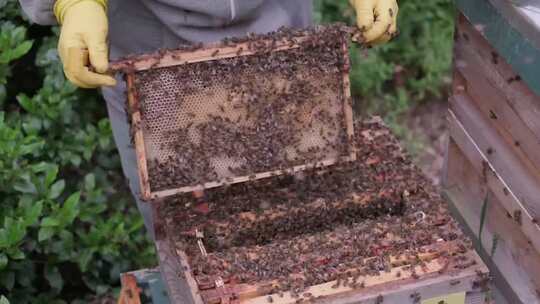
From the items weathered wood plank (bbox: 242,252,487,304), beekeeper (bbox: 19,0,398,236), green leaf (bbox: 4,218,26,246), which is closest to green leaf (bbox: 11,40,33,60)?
beekeeper (bbox: 19,0,398,236)

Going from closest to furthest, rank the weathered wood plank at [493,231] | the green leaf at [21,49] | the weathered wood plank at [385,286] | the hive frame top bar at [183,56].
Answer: the weathered wood plank at [385,286] < the hive frame top bar at [183,56] < the weathered wood plank at [493,231] < the green leaf at [21,49]

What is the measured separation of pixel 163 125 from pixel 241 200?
38 cm

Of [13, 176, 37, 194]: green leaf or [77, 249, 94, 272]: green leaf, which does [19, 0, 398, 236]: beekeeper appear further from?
[77, 249, 94, 272]: green leaf

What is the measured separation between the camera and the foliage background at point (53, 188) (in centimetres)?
329

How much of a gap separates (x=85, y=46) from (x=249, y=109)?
543 millimetres

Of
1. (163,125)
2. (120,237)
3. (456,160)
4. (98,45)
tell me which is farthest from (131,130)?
(456,160)

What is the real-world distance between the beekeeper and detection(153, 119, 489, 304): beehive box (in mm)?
490

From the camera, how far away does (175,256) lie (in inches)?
102

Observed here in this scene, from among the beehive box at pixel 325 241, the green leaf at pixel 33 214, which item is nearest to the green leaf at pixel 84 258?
the green leaf at pixel 33 214

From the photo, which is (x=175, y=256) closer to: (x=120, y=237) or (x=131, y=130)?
(x=131, y=130)

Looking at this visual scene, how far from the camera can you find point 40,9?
279cm

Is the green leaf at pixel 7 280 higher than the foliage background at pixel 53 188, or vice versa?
the foliage background at pixel 53 188

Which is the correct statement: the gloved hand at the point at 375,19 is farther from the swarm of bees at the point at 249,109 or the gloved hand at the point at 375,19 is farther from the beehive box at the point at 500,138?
the beehive box at the point at 500,138

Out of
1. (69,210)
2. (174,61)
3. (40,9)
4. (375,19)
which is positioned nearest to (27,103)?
(69,210)
